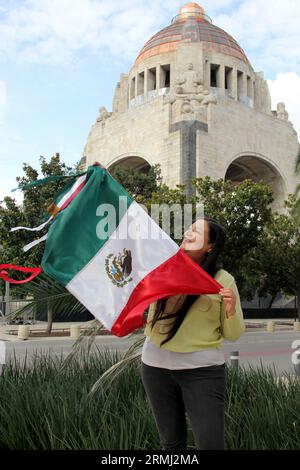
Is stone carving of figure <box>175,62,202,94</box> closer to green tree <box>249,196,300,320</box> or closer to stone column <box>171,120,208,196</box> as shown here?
stone column <box>171,120,208,196</box>

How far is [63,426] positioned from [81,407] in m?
0.27

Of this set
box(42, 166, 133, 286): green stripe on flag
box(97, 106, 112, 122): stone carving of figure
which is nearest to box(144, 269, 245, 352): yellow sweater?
box(42, 166, 133, 286): green stripe on flag

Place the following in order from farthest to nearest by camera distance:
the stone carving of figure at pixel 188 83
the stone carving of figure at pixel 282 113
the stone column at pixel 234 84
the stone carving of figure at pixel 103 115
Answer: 1. the stone carving of figure at pixel 103 115
2. the stone carving of figure at pixel 282 113
3. the stone column at pixel 234 84
4. the stone carving of figure at pixel 188 83

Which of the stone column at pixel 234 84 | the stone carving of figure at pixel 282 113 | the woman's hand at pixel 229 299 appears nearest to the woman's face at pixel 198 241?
the woman's hand at pixel 229 299

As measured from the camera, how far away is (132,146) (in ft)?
140

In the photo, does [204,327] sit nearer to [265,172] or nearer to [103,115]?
[265,172]

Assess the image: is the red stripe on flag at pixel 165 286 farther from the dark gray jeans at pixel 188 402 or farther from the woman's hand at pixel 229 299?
the dark gray jeans at pixel 188 402

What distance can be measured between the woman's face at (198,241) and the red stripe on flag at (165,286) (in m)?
0.05

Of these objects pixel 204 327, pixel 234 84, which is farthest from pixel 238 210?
pixel 234 84

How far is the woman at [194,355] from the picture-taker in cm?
260

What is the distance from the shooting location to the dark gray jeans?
2.58m

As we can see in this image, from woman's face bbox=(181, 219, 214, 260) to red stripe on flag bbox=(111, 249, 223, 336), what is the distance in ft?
0.17

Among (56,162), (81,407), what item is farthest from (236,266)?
(81,407)
